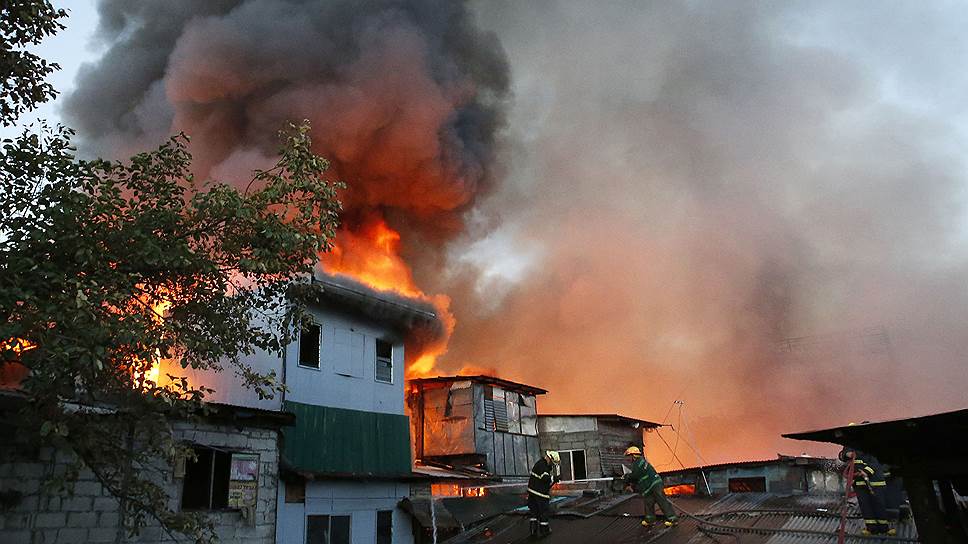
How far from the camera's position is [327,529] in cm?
1719

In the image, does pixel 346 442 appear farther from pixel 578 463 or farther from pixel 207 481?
pixel 578 463

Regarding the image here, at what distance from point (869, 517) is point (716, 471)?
29.9 ft

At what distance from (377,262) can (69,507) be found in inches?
610

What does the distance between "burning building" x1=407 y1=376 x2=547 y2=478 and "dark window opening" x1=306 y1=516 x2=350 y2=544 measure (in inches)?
312

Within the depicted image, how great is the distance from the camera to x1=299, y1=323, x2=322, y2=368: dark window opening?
716 inches

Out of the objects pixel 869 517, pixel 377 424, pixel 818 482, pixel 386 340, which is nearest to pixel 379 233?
pixel 386 340

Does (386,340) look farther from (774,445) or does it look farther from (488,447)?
(774,445)

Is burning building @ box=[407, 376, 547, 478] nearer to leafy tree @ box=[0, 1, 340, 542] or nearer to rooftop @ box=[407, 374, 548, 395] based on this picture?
rooftop @ box=[407, 374, 548, 395]

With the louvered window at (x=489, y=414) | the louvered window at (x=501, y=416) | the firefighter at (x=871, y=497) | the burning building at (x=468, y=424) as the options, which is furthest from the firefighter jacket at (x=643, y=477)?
the louvered window at (x=501, y=416)

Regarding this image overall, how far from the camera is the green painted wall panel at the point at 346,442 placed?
1697 centimetres

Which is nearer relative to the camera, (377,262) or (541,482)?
(541,482)

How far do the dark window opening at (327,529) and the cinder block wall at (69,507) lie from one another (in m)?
2.05

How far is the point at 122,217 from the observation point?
9227mm

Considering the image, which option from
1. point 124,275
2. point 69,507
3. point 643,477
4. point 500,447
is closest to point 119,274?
point 124,275
